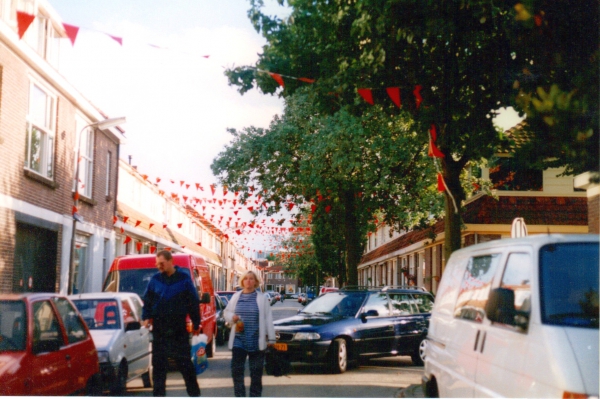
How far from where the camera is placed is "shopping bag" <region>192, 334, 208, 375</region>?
30.7ft

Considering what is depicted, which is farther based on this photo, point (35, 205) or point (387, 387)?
point (35, 205)

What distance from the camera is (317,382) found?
12.1 meters

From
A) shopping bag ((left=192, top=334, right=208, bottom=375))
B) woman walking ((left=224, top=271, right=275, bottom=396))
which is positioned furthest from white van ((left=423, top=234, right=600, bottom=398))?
shopping bag ((left=192, top=334, right=208, bottom=375))

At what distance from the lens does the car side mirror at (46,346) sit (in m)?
6.30

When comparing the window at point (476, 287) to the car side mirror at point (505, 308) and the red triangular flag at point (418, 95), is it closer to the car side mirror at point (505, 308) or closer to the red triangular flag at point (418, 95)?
the car side mirror at point (505, 308)

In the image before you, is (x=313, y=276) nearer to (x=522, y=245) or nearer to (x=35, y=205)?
(x=35, y=205)

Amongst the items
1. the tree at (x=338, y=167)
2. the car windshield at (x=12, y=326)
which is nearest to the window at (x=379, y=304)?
the tree at (x=338, y=167)

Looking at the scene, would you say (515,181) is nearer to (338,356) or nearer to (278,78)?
(338,356)

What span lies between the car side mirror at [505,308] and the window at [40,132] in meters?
13.6

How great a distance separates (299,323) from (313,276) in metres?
70.9

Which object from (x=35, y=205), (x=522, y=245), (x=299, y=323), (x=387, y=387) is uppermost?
(x=35, y=205)

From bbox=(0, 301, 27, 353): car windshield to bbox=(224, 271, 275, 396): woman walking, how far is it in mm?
2681

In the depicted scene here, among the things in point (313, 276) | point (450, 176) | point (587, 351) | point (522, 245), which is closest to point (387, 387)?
point (450, 176)

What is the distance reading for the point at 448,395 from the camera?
21.6 feet
